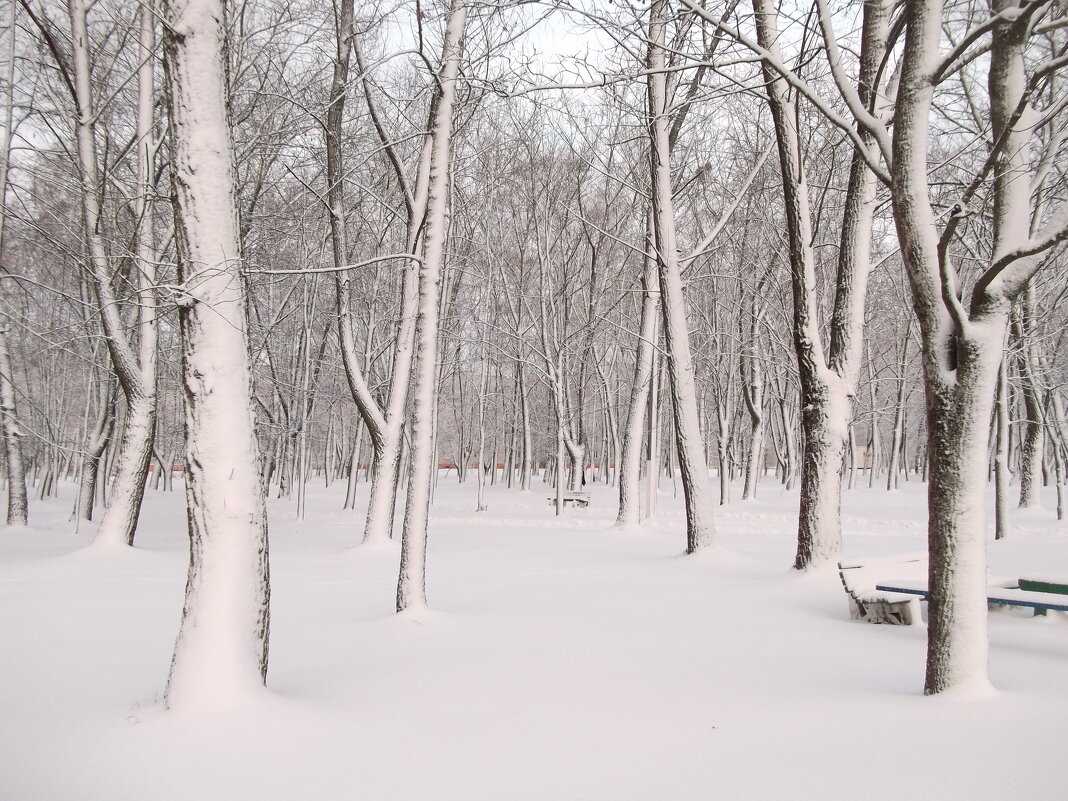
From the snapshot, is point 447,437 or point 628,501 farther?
point 447,437

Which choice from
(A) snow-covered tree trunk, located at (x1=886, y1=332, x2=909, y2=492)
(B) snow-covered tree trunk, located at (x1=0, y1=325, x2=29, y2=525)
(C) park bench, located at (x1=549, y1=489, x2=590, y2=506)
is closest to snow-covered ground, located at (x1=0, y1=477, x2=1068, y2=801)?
(B) snow-covered tree trunk, located at (x1=0, y1=325, x2=29, y2=525)

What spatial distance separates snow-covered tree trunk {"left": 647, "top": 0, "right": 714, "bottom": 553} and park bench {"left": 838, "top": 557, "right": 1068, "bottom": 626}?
3.47 metres

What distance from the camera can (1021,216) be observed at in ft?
13.9

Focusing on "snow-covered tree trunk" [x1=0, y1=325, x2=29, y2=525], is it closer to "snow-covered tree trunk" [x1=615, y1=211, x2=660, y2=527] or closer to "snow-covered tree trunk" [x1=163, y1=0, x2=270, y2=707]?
"snow-covered tree trunk" [x1=615, y1=211, x2=660, y2=527]

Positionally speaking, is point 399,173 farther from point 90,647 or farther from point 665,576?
point 90,647

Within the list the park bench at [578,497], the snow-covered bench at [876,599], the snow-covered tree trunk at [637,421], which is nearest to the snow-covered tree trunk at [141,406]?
the snow-covered tree trunk at [637,421]

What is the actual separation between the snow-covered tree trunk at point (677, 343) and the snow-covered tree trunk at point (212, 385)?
23.2ft

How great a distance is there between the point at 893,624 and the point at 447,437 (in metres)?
57.3

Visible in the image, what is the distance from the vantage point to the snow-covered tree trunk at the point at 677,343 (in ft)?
33.7

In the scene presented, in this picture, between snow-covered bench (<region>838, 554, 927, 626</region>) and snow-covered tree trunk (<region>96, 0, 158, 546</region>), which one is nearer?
snow-covered bench (<region>838, 554, 927, 626</region>)

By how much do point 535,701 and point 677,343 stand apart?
7283 millimetres

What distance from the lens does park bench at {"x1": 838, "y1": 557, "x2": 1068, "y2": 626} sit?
6.02 m

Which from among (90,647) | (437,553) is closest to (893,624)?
(90,647)

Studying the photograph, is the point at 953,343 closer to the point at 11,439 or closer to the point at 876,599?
the point at 876,599
